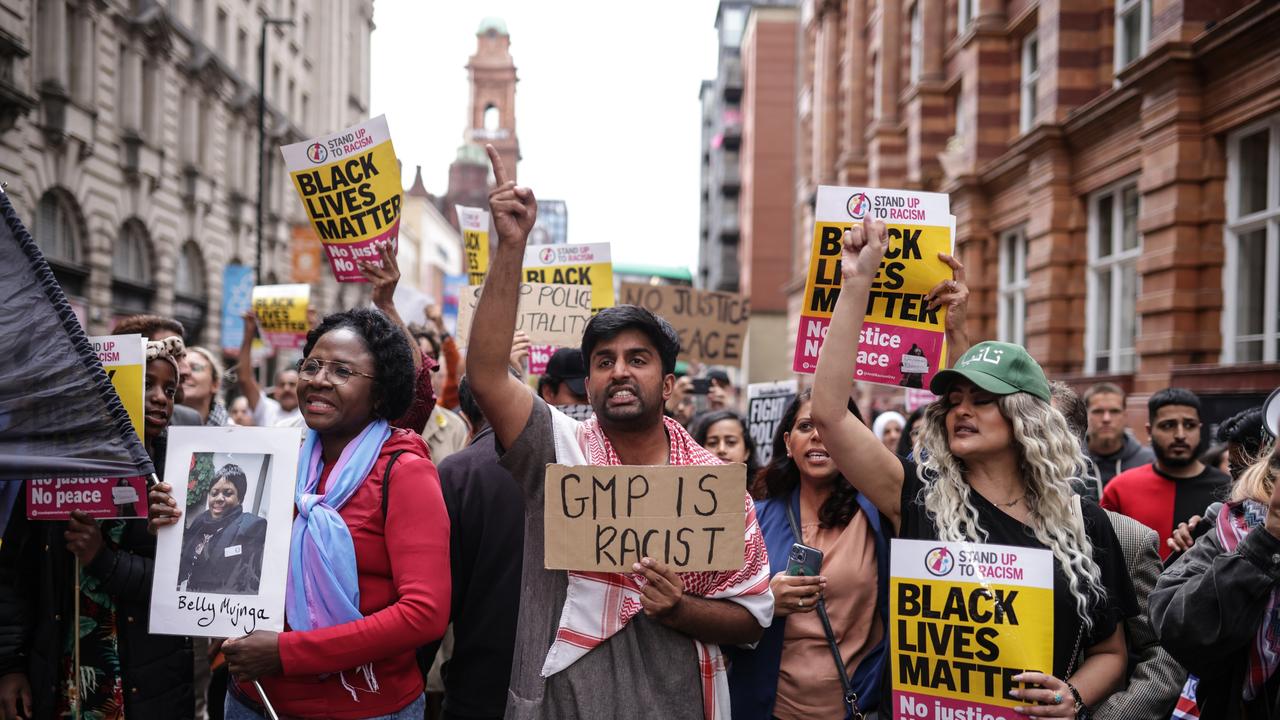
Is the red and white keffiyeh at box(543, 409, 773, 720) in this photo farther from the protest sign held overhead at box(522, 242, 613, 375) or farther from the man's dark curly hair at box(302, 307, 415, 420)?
the protest sign held overhead at box(522, 242, 613, 375)

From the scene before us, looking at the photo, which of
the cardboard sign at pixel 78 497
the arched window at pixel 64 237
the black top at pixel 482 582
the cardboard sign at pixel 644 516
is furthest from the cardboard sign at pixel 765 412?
the arched window at pixel 64 237

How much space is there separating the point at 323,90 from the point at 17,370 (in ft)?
140

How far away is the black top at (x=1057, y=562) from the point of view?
2893 mm

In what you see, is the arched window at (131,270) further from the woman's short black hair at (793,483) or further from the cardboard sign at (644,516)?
the cardboard sign at (644,516)

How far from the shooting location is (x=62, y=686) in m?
3.32

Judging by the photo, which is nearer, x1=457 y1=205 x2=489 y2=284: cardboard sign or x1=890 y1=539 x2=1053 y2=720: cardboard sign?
x1=890 y1=539 x2=1053 y2=720: cardboard sign

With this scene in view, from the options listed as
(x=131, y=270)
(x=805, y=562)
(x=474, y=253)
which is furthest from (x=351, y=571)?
(x=131, y=270)

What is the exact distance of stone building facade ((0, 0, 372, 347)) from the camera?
64.1 ft

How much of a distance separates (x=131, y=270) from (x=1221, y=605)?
87.5 ft

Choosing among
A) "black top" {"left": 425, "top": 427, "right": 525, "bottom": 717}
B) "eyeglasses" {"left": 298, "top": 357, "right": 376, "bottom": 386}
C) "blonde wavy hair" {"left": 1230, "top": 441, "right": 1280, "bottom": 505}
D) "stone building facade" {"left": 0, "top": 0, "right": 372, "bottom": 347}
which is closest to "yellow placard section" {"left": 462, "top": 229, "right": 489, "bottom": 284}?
"black top" {"left": 425, "top": 427, "right": 525, "bottom": 717}

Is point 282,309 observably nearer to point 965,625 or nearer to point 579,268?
point 579,268

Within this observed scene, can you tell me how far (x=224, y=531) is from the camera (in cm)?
301

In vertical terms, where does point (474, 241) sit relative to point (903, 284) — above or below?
above

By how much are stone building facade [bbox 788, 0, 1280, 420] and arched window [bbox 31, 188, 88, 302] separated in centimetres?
1715
